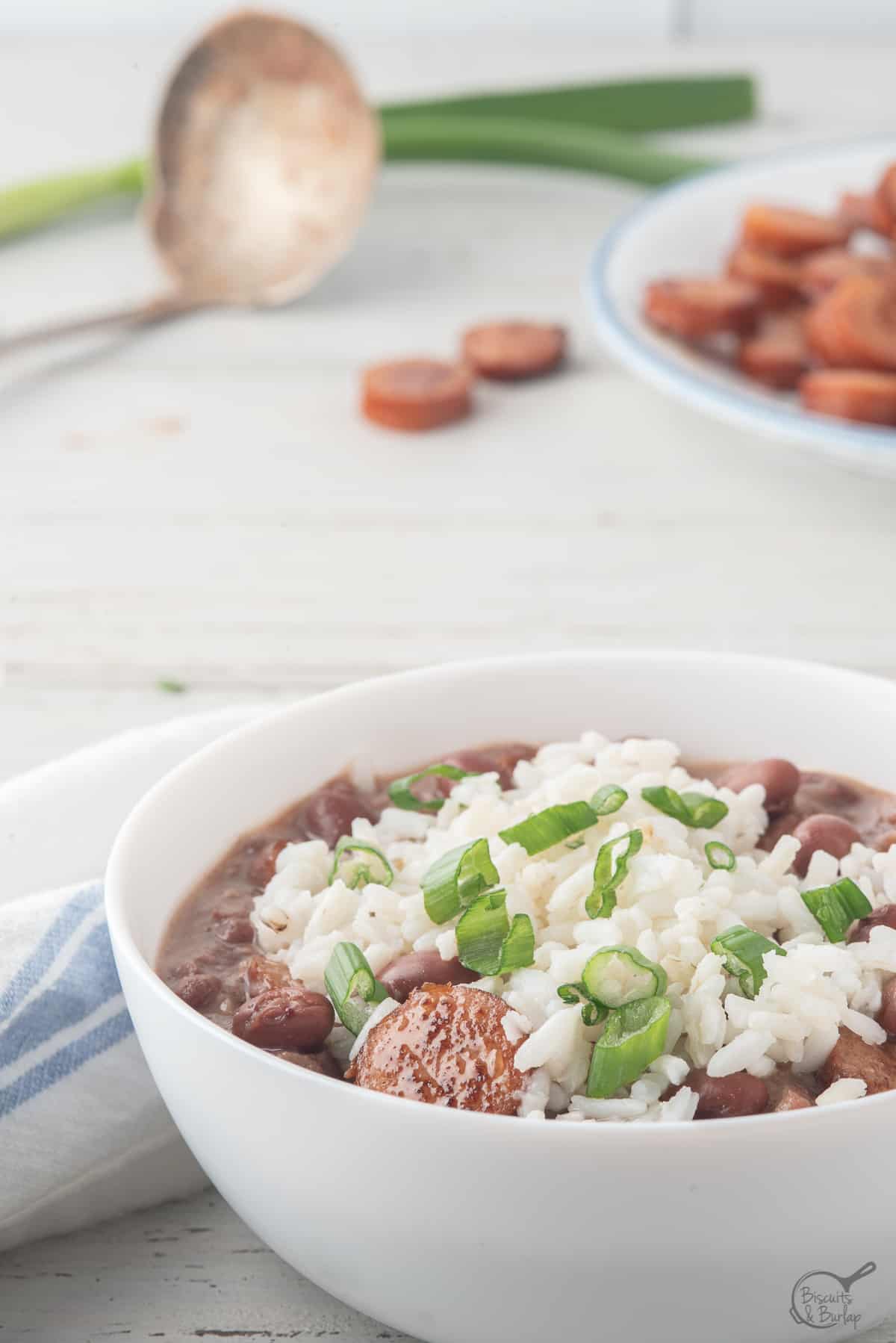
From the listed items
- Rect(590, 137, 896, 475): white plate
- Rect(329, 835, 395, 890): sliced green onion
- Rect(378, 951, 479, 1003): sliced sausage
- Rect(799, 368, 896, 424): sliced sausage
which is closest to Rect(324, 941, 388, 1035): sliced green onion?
Rect(378, 951, 479, 1003): sliced sausage

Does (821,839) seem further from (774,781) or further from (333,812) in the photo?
(333,812)

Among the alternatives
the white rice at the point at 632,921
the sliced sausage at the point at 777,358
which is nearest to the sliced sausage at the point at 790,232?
the sliced sausage at the point at 777,358

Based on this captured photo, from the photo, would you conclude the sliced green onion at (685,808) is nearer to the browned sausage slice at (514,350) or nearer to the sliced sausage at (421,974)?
the sliced sausage at (421,974)

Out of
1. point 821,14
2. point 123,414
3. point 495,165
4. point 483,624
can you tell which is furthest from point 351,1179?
point 821,14

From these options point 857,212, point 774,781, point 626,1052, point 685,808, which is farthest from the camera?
point 857,212

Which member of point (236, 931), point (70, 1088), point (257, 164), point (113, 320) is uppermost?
point (236, 931)

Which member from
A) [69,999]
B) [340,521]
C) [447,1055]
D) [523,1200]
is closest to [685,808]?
[447,1055]
